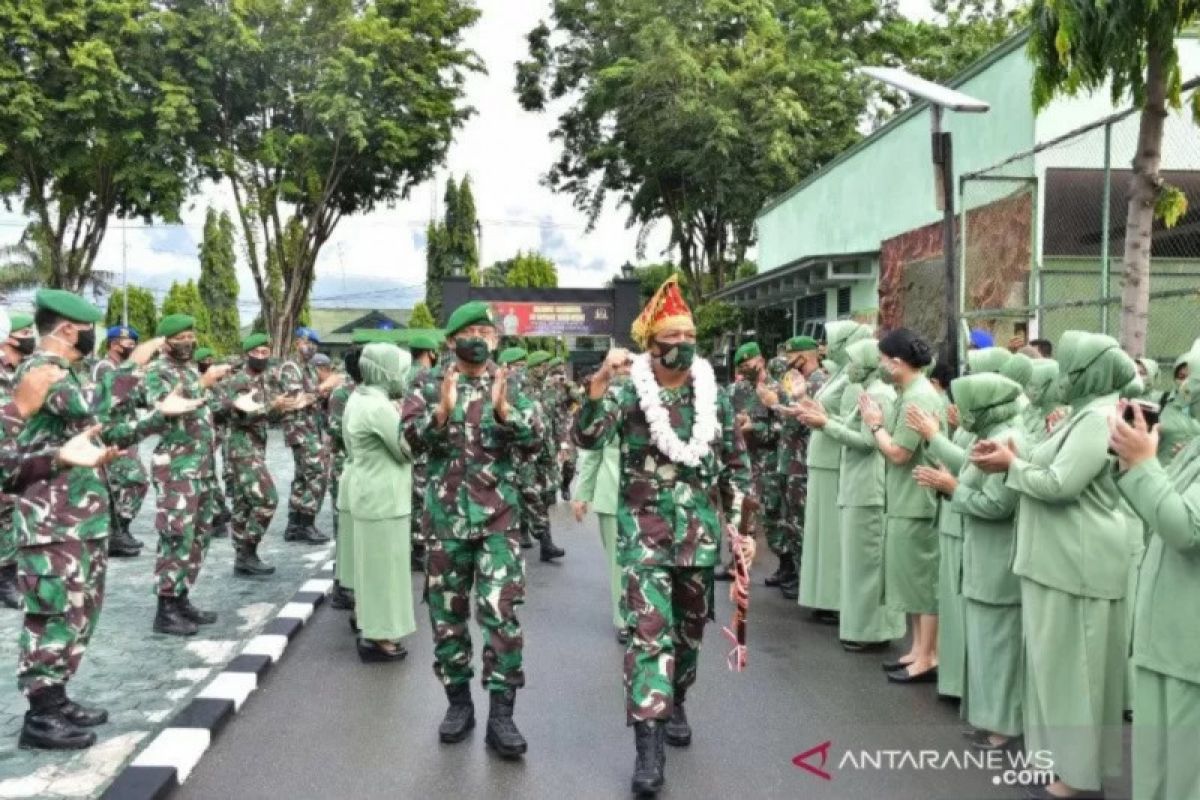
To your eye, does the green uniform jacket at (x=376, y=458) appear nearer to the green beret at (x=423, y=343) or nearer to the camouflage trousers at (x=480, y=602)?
the green beret at (x=423, y=343)

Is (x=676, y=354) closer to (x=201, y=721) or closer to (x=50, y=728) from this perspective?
(x=201, y=721)

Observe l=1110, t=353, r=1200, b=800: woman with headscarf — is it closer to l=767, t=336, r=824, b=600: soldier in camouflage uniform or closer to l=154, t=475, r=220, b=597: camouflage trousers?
l=767, t=336, r=824, b=600: soldier in camouflage uniform

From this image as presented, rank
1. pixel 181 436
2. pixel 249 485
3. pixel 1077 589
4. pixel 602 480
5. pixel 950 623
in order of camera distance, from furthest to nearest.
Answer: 1. pixel 249 485
2. pixel 602 480
3. pixel 181 436
4. pixel 950 623
5. pixel 1077 589

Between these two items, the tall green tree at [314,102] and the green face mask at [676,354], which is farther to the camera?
the tall green tree at [314,102]

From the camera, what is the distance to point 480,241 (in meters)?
46.3

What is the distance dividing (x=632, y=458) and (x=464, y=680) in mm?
1389

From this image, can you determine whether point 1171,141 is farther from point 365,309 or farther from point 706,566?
point 365,309

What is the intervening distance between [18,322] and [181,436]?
2507 millimetres

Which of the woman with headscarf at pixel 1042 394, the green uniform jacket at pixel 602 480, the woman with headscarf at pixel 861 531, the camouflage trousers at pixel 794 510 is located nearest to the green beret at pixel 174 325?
the green uniform jacket at pixel 602 480

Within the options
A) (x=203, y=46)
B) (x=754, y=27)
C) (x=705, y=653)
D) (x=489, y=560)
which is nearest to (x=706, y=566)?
(x=489, y=560)

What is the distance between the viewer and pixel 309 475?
11.1 metres

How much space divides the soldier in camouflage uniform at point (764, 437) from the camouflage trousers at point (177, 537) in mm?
4352

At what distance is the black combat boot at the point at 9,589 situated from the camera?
7.73 meters
